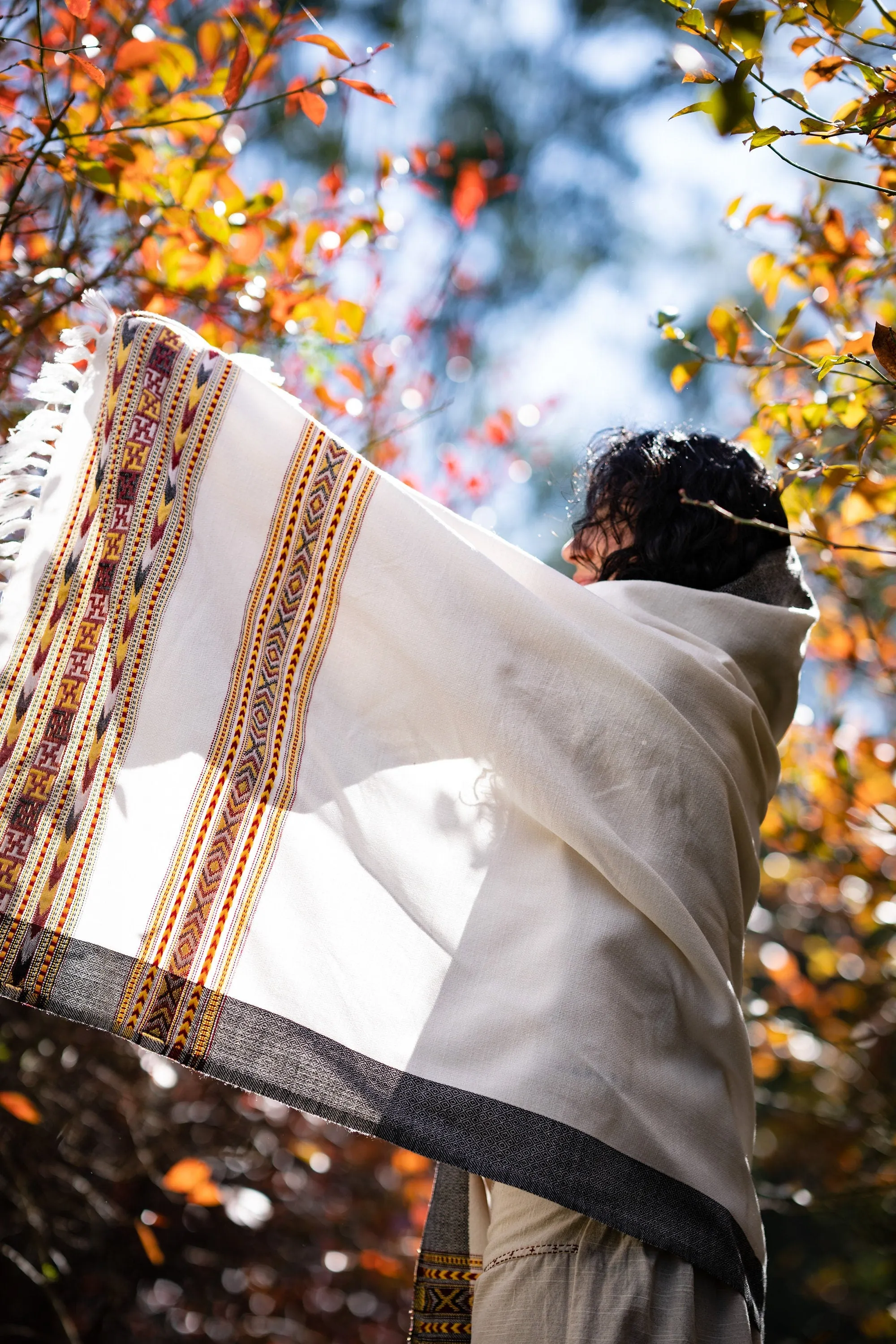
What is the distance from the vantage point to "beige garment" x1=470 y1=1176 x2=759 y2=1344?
93 centimetres

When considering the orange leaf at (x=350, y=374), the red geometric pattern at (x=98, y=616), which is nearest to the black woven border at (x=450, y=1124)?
the red geometric pattern at (x=98, y=616)

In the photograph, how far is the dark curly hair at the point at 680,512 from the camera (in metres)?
1.32

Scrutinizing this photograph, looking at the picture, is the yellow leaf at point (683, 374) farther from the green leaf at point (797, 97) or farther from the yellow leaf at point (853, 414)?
the green leaf at point (797, 97)

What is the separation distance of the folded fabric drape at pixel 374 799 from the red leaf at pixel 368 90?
0.45 m

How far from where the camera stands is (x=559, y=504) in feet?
5.00

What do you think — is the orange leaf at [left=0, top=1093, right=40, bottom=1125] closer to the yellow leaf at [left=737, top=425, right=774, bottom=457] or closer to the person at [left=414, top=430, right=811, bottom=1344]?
the person at [left=414, top=430, right=811, bottom=1344]

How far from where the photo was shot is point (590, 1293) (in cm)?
95

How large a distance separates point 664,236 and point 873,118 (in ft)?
17.2

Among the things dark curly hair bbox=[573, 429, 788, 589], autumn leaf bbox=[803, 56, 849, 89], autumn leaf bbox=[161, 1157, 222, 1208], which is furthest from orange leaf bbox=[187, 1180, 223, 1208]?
autumn leaf bbox=[803, 56, 849, 89]

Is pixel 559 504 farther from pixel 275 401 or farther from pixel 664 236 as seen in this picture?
pixel 664 236

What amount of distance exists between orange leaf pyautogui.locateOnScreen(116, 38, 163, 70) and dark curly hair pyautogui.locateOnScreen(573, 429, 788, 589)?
0.99 metres

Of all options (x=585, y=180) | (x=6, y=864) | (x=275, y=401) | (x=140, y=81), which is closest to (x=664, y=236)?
(x=585, y=180)

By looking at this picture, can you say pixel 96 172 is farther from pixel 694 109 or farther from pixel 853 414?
pixel 853 414

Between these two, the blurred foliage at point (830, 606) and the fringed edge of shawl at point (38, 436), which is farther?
the fringed edge of shawl at point (38, 436)
